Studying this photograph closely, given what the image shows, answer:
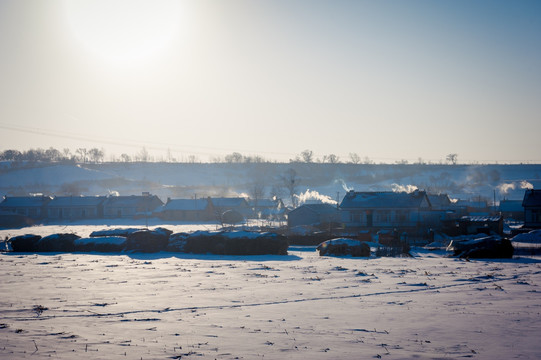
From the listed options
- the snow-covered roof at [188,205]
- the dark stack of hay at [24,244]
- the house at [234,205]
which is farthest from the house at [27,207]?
the dark stack of hay at [24,244]

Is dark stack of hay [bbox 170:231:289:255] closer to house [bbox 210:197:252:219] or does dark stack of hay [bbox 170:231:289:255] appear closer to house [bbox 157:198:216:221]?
house [bbox 157:198:216:221]

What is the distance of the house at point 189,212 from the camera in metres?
92.1

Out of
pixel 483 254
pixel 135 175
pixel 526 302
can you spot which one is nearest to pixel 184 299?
pixel 526 302

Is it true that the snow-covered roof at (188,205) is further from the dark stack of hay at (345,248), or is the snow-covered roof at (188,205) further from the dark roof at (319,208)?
the dark stack of hay at (345,248)

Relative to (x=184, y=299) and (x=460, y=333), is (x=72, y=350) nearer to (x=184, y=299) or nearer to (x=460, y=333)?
(x=184, y=299)

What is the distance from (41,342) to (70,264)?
52.7 ft

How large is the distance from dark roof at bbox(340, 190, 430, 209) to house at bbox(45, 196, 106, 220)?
54.0m

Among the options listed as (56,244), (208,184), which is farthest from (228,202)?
(208,184)

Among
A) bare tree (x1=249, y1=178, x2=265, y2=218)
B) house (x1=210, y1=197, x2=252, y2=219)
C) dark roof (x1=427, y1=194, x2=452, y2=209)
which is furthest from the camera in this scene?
bare tree (x1=249, y1=178, x2=265, y2=218)

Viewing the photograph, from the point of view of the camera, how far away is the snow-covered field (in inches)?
353

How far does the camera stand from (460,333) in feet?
33.0

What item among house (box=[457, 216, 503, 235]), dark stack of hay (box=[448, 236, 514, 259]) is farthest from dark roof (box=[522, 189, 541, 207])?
dark stack of hay (box=[448, 236, 514, 259])

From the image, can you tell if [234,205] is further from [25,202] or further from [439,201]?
[25,202]

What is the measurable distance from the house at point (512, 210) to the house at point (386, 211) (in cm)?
3598
